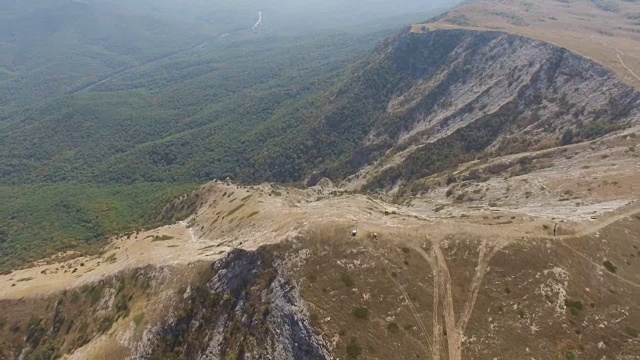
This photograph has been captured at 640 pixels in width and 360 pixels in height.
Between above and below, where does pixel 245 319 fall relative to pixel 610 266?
below

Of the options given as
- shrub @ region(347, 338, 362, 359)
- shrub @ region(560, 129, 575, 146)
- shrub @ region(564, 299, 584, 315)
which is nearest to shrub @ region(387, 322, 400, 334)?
shrub @ region(347, 338, 362, 359)

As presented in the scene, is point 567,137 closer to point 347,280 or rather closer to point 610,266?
point 610,266

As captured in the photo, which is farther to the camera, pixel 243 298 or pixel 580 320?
pixel 243 298

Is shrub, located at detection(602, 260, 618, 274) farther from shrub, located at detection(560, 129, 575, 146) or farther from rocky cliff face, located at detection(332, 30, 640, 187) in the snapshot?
shrub, located at detection(560, 129, 575, 146)

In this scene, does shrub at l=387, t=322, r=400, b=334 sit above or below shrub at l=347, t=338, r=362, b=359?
above

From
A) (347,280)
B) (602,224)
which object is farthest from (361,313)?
(602,224)

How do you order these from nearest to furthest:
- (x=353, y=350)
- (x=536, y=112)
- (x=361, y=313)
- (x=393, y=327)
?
(x=353, y=350) → (x=393, y=327) → (x=361, y=313) → (x=536, y=112)

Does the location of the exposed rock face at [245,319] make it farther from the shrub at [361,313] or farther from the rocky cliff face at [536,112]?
the rocky cliff face at [536,112]

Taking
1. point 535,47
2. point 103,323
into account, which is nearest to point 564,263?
point 103,323

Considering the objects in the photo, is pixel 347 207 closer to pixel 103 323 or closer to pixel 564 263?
pixel 564 263

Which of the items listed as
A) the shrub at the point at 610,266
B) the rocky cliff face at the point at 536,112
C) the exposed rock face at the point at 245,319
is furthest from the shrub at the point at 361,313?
the rocky cliff face at the point at 536,112

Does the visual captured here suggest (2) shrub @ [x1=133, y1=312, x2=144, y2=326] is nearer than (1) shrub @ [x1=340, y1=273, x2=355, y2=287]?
No
